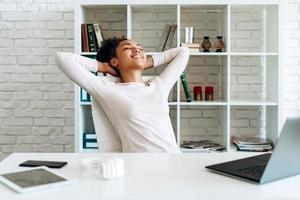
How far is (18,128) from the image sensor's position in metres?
3.52

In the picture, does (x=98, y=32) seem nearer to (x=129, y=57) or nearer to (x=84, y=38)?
(x=84, y=38)

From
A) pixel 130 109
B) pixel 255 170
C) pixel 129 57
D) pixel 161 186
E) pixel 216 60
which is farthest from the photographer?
pixel 216 60

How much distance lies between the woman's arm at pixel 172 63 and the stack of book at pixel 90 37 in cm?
77

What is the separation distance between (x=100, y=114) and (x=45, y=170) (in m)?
0.87

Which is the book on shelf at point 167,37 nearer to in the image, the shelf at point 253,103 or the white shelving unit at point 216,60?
the white shelving unit at point 216,60

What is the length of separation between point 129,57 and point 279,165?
1272mm

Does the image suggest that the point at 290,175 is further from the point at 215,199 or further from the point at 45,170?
the point at 45,170

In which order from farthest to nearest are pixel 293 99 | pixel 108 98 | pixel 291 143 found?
pixel 293 99
pixel 108 98
pixel 291 143

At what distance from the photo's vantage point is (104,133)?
7.13ft

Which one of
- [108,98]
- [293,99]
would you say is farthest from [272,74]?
[108,98]

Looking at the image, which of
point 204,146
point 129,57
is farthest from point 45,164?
point 204,146

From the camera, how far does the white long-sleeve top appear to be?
7.02 ft

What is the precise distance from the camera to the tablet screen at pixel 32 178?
120 centimetres

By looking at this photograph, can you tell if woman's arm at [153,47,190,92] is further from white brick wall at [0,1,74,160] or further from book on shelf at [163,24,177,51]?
white brick wall at [0,1,74,160]
